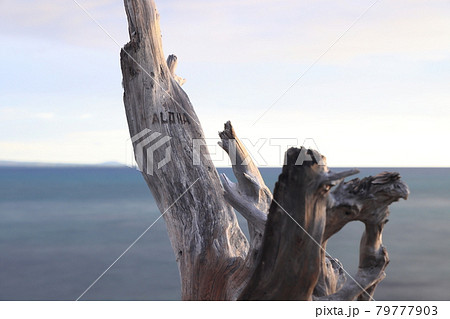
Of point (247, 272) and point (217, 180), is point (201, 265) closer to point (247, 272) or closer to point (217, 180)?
point (247, 272)

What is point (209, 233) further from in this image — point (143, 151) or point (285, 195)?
point (285, 195)

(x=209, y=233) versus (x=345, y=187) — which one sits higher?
(x=345, y=187)

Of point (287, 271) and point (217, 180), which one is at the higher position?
point (217, 180)

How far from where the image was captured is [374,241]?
3.11 metres

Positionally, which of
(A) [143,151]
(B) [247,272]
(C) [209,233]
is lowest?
(B) [247,272]

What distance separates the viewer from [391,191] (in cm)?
280

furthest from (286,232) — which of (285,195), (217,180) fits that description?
(217,180)

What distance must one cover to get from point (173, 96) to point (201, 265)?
1.44 metres

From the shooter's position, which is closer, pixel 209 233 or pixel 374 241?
pixel 374 241

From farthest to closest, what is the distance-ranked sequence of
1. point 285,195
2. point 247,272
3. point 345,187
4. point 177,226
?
point 177,226
point 247,272
point 345,187
point 285,195

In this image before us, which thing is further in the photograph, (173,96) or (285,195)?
(173,96)

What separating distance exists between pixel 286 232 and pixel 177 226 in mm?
1595

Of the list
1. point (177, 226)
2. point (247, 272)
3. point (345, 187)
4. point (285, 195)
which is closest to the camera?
point (285, 195)

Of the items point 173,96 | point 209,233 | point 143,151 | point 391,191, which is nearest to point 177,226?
point 209,233
